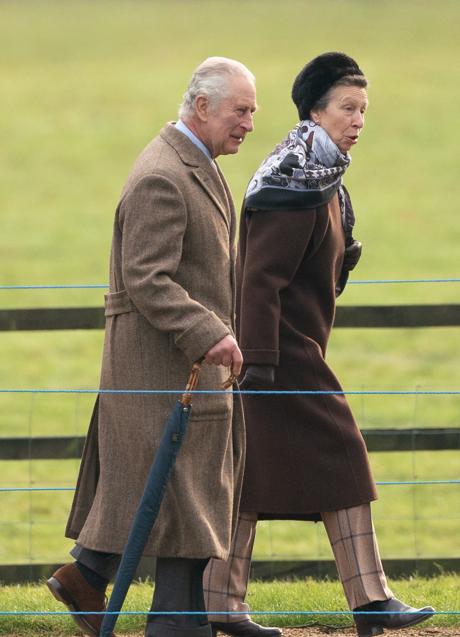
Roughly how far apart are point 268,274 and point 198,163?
A: 0.49 metres

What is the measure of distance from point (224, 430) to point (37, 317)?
Result: 215cm

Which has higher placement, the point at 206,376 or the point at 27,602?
the point at 206,376

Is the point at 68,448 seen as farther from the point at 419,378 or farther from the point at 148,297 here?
the point at 419,378

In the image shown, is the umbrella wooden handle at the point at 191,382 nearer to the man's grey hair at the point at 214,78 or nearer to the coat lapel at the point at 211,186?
the coat lapel at the point at 211,186

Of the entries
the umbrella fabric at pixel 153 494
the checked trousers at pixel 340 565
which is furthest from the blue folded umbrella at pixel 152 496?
the checked trousers at pixel 340 565

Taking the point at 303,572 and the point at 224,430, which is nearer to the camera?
the point at 224,430

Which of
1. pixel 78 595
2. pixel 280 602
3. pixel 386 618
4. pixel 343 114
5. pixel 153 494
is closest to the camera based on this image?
pixel 153 494

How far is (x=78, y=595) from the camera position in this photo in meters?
5.00

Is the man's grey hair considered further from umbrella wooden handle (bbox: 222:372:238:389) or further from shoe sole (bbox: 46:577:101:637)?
shoe sole (bbox: 46:577:101:637)

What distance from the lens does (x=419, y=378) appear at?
1410 cm

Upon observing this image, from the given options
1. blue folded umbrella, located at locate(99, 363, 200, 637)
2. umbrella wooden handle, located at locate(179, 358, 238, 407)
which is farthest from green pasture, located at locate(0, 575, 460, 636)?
umbrella wooden handle, located at locate(179, 358, 238, 407)

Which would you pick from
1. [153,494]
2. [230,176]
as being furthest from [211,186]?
[230,176]

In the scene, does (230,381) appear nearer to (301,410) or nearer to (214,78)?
(301,410)

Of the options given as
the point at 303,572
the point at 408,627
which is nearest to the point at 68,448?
the point at 303,572
